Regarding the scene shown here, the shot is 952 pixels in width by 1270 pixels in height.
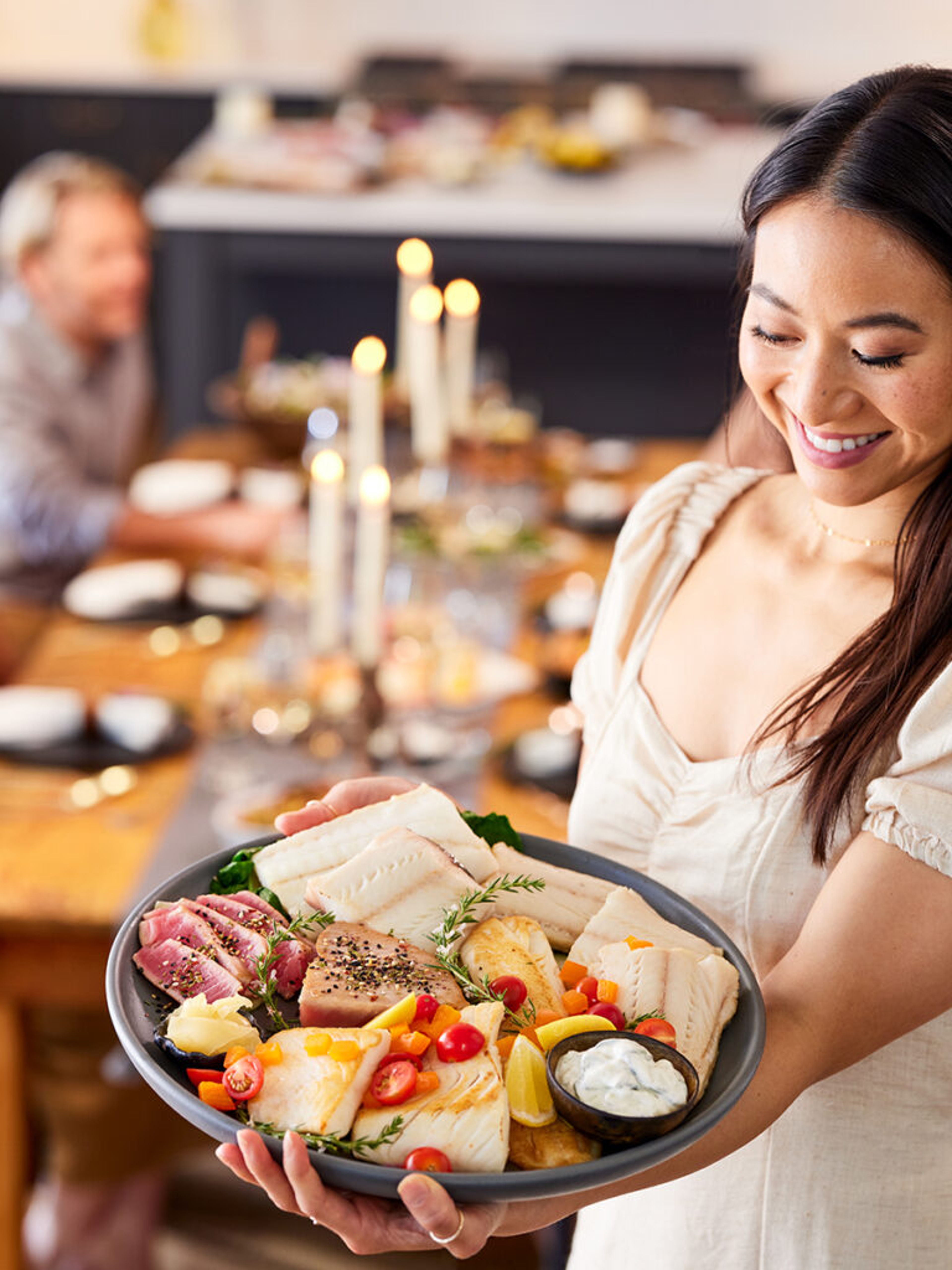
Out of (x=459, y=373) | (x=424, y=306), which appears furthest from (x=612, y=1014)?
(x=459, y=373)

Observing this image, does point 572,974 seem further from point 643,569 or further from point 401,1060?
point 643,569

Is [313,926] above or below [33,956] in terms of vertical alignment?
above

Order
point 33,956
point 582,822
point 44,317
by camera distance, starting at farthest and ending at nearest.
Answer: point 44,317
point 33,956
point 582,822

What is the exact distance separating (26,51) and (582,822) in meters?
7.36

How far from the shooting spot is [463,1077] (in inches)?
46.9

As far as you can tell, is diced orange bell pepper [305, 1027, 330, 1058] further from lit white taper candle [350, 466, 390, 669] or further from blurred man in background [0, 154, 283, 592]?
blurred man in background [0, 154, 283, 592]

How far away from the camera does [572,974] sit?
54.8 inches

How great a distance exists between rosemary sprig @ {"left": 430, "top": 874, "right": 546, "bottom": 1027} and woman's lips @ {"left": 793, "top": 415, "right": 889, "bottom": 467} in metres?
0.46

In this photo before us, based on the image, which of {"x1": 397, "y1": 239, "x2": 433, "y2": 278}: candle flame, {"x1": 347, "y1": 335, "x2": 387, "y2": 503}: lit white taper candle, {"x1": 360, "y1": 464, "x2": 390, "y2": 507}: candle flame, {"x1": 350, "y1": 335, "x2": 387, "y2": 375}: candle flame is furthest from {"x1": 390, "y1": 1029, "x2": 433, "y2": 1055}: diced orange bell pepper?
{"x1": 397, "y1": 239, "x2": 433, "y2": 278}: candle flame

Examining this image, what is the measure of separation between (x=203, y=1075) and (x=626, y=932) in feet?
1.34

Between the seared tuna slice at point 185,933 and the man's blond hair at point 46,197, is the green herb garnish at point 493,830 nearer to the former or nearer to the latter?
the seared tuna slice at point 185,933

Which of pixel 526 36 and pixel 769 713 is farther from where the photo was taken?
pixel 526 36

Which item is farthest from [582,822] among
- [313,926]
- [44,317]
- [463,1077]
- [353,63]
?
[353,63]

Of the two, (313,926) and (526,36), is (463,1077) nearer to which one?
(313,926)
